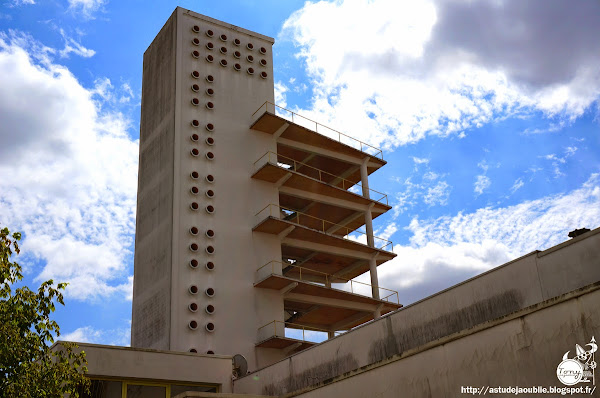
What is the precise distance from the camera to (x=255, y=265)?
3509cm

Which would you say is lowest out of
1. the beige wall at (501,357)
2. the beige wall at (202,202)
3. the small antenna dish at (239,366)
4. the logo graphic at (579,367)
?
the logo graphic at (579,367)

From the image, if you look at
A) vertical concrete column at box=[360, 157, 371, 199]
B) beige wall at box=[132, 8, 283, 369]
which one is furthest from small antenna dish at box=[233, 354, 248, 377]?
vertical concrete column at box=[360, 157, 371, 199]

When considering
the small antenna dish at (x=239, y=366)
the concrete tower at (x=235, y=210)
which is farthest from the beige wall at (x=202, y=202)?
the small antenna dish at (x=239, y=366)

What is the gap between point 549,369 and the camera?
1227 centimetres

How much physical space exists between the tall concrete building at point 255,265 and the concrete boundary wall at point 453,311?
0.13ft

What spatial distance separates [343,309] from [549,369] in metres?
25.0

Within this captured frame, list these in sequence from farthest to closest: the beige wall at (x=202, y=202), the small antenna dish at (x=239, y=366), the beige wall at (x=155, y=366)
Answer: the beige wall at (x=202, y=202), the small antenna dish at (x=239, y=366), the beige wall at (x=155, y=366)

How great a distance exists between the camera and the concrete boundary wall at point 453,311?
16.1m

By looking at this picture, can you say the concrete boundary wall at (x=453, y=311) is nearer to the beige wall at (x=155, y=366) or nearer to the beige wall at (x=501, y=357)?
the beige wall at (x=501, y=357)

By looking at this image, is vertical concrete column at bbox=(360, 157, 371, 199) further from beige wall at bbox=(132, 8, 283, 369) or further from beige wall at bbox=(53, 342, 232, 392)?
beige wall at bbox=(53, 342, 232, 392)

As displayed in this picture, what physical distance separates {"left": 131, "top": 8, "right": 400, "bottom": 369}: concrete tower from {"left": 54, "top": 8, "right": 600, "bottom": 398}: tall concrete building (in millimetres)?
74

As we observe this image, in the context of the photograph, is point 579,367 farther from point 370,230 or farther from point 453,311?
point 370,230

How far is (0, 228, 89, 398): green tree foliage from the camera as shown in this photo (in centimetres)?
1326

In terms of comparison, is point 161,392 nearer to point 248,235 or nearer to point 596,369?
point 248,235
